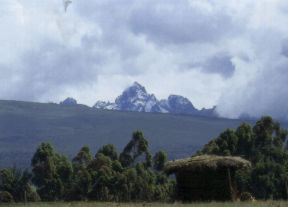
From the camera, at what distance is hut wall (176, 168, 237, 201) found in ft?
92.7

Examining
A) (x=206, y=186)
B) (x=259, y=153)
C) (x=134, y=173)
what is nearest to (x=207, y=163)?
(x=206, y=186)

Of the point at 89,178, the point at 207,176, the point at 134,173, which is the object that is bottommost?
the point at 89,178

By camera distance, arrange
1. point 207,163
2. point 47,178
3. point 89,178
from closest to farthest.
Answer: point 207,163 < point 89,178 < point 47,178

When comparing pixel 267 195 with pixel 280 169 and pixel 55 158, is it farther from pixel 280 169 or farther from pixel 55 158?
pixel 55 158

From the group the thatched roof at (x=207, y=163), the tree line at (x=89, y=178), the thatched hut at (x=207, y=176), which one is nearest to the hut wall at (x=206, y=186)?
the thatched hut at (x=207, y=176)

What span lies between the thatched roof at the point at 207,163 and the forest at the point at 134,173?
3099cm

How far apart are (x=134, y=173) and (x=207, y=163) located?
42.0 meters

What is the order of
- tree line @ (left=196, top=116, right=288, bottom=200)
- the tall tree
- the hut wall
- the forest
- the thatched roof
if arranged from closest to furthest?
the thatched roof < the hut wall < tree line @ (left=196, top=116, right=288, bottom=200) < the forest < the tall tree

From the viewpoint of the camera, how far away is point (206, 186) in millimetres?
28625

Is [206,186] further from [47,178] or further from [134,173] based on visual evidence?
[47,178]

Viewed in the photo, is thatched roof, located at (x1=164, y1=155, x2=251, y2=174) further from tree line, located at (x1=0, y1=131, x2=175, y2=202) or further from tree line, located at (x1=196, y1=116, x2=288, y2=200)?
tree line, located at (x1=0, y1=131, x2=175, y2=202)

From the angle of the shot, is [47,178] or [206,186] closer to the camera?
[206,186]

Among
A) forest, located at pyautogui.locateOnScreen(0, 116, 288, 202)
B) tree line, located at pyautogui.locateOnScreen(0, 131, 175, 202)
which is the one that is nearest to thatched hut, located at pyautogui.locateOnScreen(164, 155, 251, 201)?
forest, located at pyautogui.locateOnScreen(0, 116, 288, 202)

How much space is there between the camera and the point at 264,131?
74.1 meters
